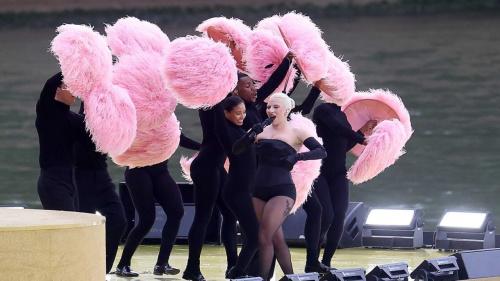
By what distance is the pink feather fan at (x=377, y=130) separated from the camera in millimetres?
8664

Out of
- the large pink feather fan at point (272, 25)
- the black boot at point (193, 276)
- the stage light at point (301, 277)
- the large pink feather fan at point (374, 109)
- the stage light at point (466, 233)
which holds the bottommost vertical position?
the black boot at point (193, 276)

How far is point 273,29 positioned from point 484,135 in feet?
32.2

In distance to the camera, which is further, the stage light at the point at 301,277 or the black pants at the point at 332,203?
the black pants at the point at 332,203

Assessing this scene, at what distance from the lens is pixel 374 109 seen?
29.6 feet

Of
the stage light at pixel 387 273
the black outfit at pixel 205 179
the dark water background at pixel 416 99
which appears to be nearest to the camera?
the stage light at pixel 387 273

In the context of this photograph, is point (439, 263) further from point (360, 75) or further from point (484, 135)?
point (360, 75)

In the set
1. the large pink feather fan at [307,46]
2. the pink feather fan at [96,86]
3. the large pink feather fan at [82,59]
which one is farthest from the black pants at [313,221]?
the large pink feather fan at [82,59]

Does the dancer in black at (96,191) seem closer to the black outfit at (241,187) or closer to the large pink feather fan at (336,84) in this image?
the black outfit at (241,187)

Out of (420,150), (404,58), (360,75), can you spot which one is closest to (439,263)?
(420,150)

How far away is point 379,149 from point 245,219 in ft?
4.73

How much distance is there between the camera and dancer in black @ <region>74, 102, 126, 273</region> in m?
7.58

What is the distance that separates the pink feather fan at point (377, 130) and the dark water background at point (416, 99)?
3459 millimetres

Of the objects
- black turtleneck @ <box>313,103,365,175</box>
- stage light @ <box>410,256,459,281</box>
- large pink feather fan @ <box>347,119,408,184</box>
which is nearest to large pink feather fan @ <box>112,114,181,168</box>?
black turtleneck @ <box>313,103,365,175</box>

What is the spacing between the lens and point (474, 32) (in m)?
28.6
